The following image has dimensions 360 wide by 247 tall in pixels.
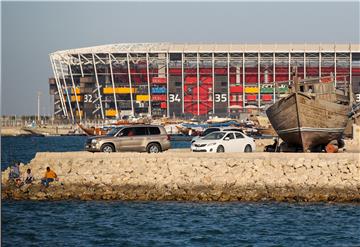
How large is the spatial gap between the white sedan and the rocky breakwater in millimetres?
5886

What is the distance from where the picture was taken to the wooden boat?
148 feet

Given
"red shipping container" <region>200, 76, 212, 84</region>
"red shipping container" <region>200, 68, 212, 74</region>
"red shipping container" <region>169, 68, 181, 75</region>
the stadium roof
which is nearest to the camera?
the stadium roof

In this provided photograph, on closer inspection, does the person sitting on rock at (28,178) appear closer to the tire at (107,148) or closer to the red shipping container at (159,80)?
the tire at (107,148)

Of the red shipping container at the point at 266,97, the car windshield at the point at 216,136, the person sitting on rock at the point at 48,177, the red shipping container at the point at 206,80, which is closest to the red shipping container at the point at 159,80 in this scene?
the red shipping container at the point at 206,80

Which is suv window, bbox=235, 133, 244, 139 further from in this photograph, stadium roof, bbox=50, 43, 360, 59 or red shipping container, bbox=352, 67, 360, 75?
red shipping container, bbox=352, 67, 360, 75

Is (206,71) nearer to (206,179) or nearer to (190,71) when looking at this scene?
(190,71)

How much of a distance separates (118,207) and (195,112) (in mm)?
139835

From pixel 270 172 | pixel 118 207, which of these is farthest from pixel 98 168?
pixel 270 172

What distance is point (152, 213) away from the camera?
100 feet

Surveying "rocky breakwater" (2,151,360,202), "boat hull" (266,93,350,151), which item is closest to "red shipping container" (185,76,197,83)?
"boat hull" (266,93,350,151)

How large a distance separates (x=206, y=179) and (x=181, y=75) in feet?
453

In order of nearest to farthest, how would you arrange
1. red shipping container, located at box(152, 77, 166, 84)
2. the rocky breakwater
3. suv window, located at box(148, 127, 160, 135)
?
the rocky breakwater
suv window, located at box(148, 127, 160, 135)
red shipping container, located at box(152, 77, 166, 84)

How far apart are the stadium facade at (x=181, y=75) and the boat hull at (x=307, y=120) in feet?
392

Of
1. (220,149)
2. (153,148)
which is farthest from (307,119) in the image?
(153,148)
